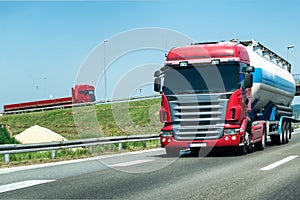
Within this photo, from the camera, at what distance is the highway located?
7.41m

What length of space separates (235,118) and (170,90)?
2.07 meters

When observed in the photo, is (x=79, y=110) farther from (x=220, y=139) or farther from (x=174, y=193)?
(x=174, y=193)

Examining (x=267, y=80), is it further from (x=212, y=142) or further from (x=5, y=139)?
(x=5, y=139)

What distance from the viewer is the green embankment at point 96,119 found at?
41.8m

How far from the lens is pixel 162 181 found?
8867 millimetres

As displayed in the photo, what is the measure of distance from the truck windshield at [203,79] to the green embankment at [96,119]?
23.0 metres

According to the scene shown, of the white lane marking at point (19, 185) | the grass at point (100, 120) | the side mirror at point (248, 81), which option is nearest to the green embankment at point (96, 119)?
the grass at point (100, 120)

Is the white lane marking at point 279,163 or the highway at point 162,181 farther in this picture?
the white lane marking at point 279,163

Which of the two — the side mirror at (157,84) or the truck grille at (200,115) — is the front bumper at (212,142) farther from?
the side mirror at (157,84)

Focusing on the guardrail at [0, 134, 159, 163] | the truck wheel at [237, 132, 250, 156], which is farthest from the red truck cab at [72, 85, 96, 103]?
the truck wheel at [237, 132, 250, 156]

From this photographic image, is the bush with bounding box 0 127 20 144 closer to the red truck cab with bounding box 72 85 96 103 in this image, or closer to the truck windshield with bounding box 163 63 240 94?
the truck windshield with bounding box 163 63 240 94

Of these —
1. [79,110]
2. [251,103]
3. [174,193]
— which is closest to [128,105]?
[79,110]

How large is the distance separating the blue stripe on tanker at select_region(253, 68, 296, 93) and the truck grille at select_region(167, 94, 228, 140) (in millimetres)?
3185

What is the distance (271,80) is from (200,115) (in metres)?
5.98
